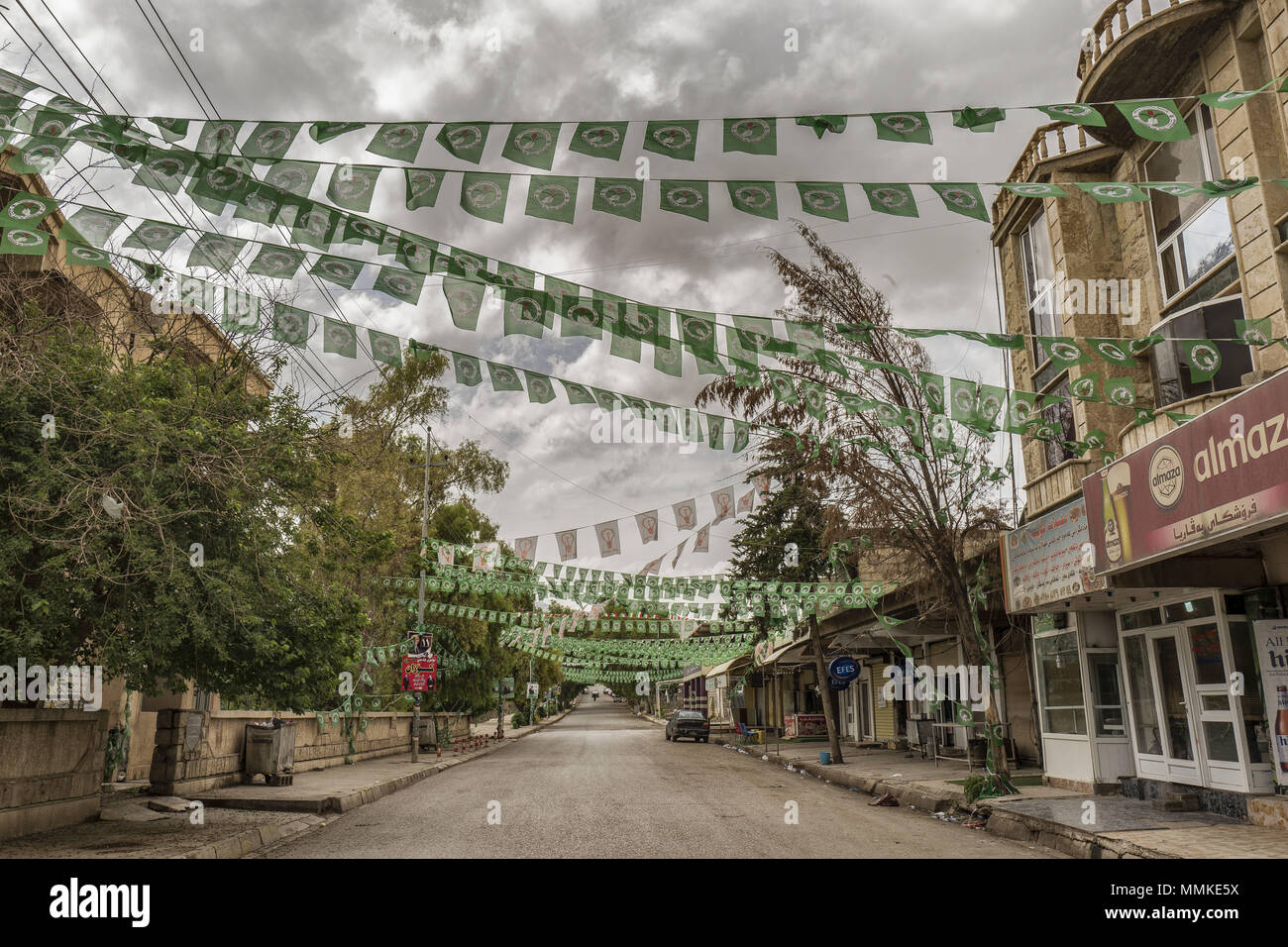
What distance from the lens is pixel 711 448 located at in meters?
11.8

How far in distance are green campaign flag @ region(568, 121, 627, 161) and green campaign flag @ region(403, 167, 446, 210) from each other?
3.98 ft

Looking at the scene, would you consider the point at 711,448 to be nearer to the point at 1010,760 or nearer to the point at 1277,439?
the point at 1277,439

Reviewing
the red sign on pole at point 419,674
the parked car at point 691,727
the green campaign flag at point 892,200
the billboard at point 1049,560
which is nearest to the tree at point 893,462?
the billboard at point 1049,560

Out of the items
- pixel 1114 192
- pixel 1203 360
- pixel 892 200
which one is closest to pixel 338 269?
pixel 892 200

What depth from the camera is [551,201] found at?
7.46m

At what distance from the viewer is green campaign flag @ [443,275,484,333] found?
27.7ft

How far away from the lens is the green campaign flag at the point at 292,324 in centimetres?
937

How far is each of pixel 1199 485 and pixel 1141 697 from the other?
238 inches

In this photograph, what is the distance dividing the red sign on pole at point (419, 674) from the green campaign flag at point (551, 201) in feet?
58.4

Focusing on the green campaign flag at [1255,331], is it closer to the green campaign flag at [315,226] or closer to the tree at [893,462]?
the tree at [893,462]

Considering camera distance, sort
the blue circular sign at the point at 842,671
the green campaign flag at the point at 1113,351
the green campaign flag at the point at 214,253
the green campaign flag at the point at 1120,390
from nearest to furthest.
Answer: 1. the green campaign flag at the point at 214,253
2. the green campaign flag at the point at 1113,351
3. the green campaign flag at the point at 1120,390
4. the blue circular sign at the point at 842,671

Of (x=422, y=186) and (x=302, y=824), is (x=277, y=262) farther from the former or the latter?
(x=302, y=824)

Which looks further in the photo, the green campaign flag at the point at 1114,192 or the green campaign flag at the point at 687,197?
the green campaign flag at the point at 1114,192

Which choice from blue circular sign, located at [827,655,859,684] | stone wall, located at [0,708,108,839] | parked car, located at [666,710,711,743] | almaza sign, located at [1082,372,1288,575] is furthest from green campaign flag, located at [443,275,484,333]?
parked car, located at [666,710,711,743]
